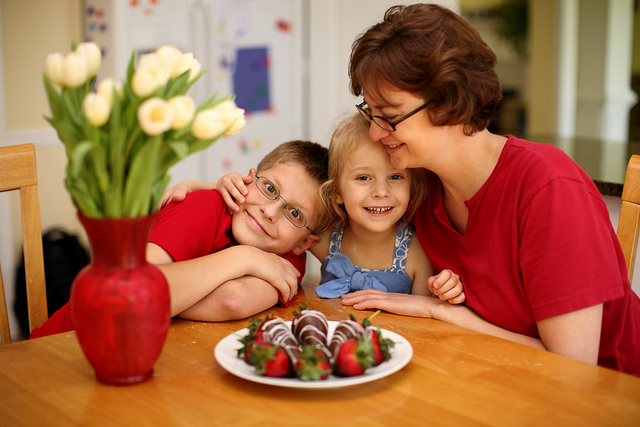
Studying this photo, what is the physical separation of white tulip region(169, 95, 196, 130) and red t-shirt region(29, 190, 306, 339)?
1.88 feet

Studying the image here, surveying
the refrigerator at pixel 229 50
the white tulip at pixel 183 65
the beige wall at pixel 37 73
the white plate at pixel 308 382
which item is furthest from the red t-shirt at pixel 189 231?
the beige wall at pixel 37 73

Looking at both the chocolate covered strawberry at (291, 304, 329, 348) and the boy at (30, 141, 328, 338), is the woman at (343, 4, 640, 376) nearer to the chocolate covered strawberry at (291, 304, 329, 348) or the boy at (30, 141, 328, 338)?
the boy at (30, 141, 328, 338)

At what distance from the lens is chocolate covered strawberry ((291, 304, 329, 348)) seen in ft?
3.33

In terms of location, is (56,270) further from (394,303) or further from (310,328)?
(310,328)

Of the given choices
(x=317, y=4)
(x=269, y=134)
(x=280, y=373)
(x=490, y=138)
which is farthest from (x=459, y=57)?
(x=269, y=134)

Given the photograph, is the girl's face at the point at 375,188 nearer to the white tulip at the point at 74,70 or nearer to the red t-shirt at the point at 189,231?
the red t-shirt at the point at 189,231

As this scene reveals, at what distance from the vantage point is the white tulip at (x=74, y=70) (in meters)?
0.82

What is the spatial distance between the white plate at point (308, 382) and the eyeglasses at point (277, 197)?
484 millimetres

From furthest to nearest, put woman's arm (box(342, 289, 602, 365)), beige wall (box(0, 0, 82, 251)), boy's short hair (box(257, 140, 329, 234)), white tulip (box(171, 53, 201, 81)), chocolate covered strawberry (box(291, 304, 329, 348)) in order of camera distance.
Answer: beige wall (box(0, 0, 82, 251))
boy's short hair (box(257, 140, 329, 234))
woman's arm (box(342, 289, 602, 365))
chocolate covered strawberry (box(291, 304, 329, 348))
white tulip (box(171, 53, 201, 81))

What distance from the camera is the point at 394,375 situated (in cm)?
102

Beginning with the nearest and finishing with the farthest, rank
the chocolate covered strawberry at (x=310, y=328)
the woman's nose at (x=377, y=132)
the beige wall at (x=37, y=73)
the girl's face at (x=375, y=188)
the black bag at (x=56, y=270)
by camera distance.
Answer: the chocolate covered strawberry at (x=310, y=328)
the woman's nose at (x=377, y=132)
the girl's face at (x=375, y=188)
the black bag at (x=56, y=270)
the beige wall at (x=37, y=73)

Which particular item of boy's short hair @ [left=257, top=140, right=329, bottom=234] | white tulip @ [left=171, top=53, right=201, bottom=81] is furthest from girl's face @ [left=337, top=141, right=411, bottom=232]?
white tulip @ [left=171, top=53, right=201, bottom=81]

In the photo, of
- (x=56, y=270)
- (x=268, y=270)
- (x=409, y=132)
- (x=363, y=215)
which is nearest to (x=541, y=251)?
(x=409, y=132)

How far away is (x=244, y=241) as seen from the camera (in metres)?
1.57
